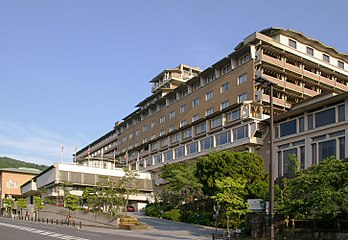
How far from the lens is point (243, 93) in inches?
2746

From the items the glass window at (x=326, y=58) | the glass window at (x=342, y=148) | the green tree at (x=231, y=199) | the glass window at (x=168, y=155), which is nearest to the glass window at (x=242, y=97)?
the glass window at (x=168, y=155)

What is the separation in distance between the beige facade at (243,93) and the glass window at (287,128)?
17.6 feet

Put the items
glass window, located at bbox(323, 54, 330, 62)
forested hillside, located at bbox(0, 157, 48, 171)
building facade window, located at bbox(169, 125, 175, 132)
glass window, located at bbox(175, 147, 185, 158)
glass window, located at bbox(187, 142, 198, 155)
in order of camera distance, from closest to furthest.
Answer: glass window, located at bbox(187, 142, 198, 155) < glass window, located at bbox(175, 147, 185, 158) < glass window, located at bbox(323, 54, 330, 62) < building facade window, located at bbox(169, 125, 175, 132) < forested hillside, located at bbox(0, 157, 48, 171)

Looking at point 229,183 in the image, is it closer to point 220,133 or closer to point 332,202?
point 332,202

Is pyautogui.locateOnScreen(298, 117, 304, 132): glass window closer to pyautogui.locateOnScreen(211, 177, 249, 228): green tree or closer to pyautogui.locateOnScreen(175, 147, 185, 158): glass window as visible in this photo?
pyautogui.locateOnScreen(211, 177, 249, 228): green tree

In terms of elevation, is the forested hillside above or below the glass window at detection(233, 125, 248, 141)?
below

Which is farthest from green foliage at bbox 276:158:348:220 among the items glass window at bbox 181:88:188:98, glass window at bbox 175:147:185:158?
glass window at bbox 181:88:188:98

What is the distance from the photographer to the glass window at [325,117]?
165ft

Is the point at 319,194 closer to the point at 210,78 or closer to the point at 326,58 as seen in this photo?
the point at 210,78

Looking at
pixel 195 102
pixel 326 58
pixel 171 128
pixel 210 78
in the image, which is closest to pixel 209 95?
pixel 210 78

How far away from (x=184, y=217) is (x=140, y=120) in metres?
58.4

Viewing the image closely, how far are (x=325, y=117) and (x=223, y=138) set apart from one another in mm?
20734

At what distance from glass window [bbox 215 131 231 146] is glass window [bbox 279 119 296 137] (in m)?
11.4

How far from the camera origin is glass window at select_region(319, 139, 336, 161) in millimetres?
49531
